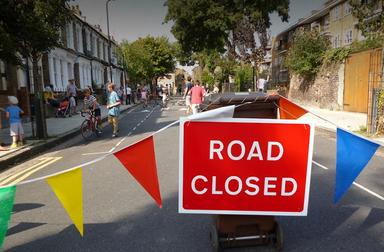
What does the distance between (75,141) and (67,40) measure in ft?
65.6

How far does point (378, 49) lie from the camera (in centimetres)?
1557

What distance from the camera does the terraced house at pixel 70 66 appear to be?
16.4 metres

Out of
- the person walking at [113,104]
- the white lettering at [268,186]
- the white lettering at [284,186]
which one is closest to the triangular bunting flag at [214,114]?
the white lettering at [268,186]

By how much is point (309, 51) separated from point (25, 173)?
58.3ft

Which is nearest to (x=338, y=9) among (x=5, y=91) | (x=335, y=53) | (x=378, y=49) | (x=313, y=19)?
(x=313, y=19)

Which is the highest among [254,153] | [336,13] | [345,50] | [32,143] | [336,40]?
[336,13]

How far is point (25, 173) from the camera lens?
7.16 metres

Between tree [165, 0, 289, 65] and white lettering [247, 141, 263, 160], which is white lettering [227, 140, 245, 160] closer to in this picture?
white lettering [247, 141, 263, 160]

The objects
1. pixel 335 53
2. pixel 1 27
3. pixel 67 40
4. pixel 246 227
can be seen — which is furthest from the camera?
pixel 67 40

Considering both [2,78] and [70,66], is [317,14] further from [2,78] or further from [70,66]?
[2,78]

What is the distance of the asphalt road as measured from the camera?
3.68m

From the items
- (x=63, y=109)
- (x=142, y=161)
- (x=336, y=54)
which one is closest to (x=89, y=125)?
(x=63, y=109)

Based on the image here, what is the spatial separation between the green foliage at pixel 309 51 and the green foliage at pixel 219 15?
12928mm

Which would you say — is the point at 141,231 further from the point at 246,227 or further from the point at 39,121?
the point at 39,121
